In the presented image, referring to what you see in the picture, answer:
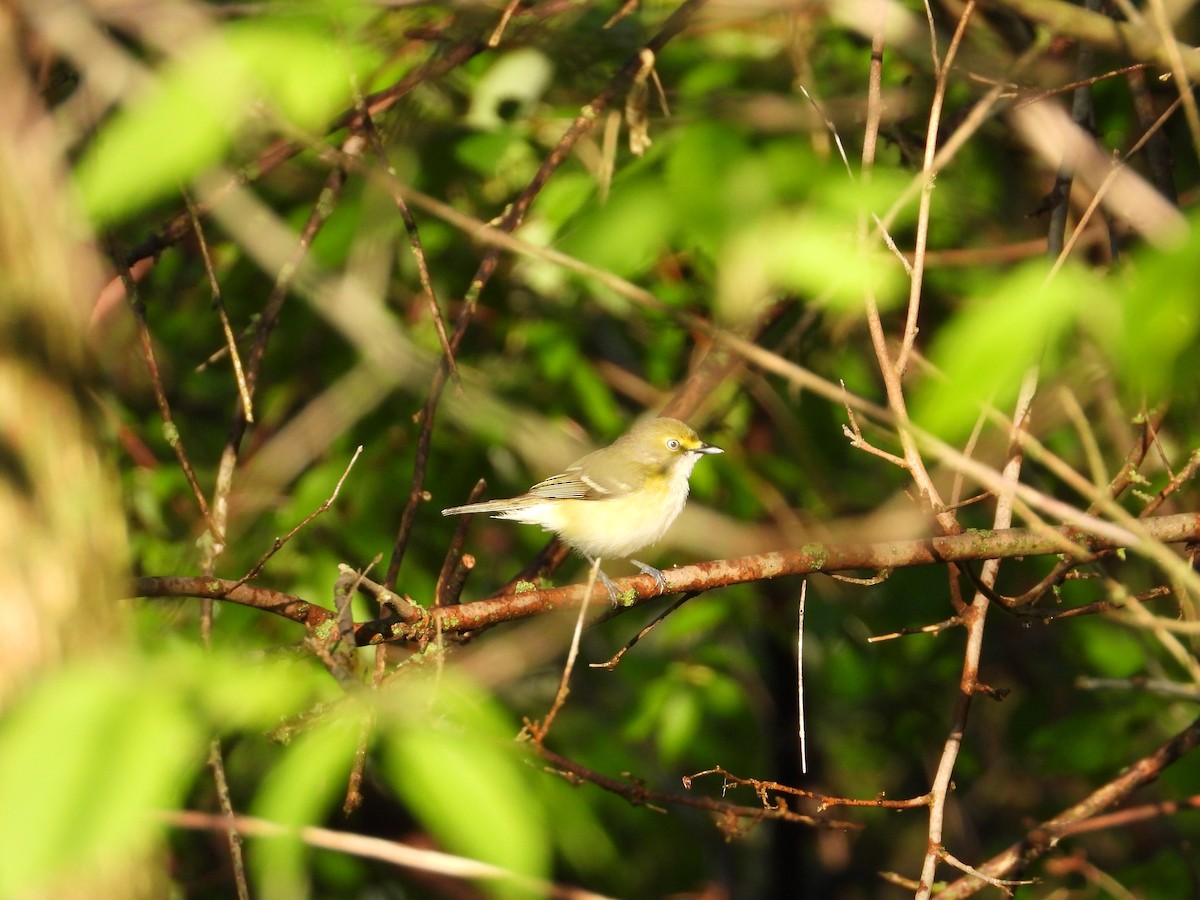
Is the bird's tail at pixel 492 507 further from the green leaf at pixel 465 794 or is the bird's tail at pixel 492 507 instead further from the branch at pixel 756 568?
the green leaf at pixel 465 794

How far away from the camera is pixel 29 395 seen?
3.45 meters

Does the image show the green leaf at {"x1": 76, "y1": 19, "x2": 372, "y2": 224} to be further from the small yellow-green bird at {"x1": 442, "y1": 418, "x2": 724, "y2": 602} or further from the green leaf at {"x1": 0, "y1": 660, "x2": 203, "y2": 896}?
the small yellow-green bird at {"x1": 442, "y1": 418, "x2": 724, "y2": 602}

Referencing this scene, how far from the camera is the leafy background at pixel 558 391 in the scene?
129cm

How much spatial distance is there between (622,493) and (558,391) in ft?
1.95

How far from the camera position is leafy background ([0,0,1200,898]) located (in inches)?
50.7

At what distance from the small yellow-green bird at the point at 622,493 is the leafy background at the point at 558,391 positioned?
0.15 metres

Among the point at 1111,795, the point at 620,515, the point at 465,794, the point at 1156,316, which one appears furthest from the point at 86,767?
the point at 620,515

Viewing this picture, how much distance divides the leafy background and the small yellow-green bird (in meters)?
0.15

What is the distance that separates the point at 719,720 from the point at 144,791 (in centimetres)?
444

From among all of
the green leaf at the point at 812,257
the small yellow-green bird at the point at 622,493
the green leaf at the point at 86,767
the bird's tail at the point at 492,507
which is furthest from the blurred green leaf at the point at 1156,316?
the small yellow-green bird at the point at 622,493

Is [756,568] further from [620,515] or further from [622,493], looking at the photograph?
[622,493]

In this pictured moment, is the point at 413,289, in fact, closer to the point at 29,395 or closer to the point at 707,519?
the point at 707,519

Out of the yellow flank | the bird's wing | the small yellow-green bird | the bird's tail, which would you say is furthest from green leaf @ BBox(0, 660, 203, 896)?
the bird's wing

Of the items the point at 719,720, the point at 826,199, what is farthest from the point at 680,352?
the point at 826,199
